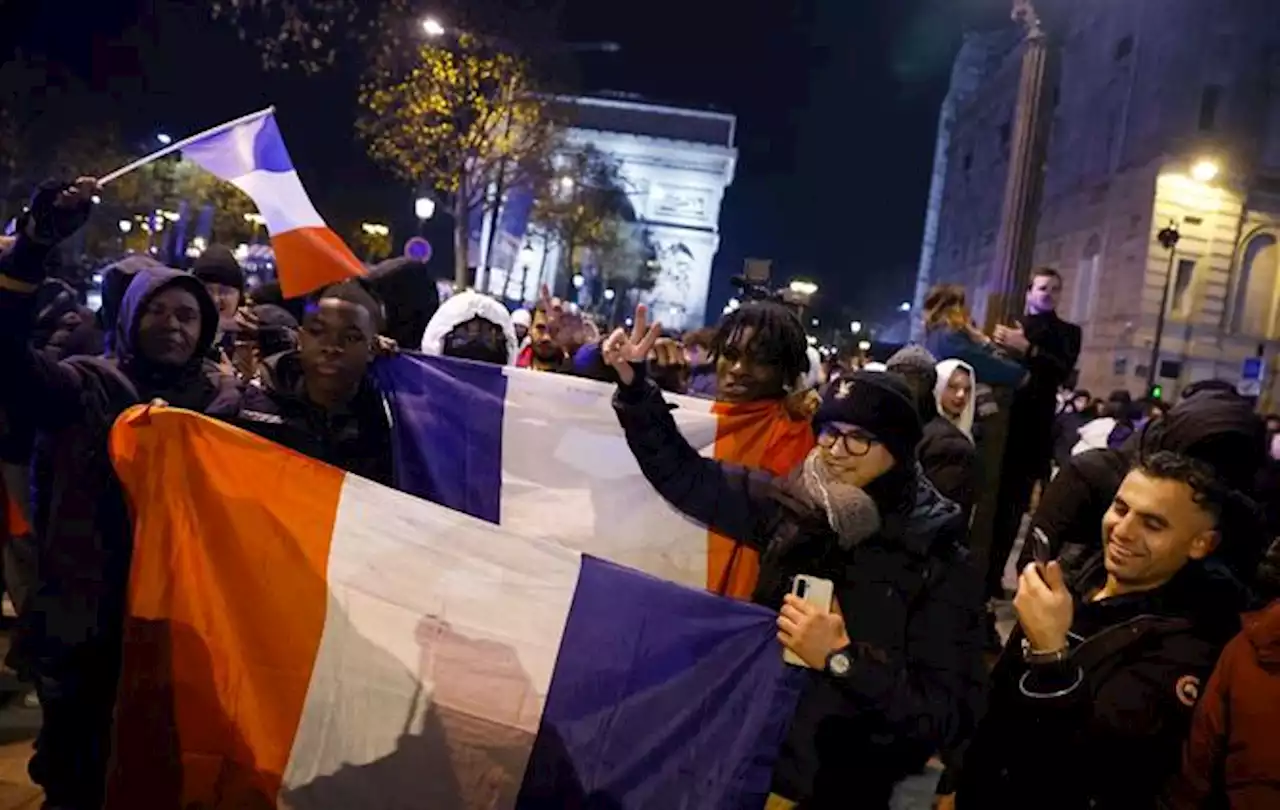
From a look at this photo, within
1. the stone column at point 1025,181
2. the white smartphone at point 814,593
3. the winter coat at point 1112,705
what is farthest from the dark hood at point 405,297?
the stone column at point 1025,181

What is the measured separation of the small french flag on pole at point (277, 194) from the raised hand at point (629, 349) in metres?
1.52

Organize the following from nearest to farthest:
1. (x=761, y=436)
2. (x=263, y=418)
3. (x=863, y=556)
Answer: (x=863, y=556), (x=263, y=418), (x=761, y=436)

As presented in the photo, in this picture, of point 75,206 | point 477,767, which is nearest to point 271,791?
point 477,767

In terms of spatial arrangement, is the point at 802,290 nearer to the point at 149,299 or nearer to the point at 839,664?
the point at 149,299

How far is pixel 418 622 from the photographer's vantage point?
3.08m

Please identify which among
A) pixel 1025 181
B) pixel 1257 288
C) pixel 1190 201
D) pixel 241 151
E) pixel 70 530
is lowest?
pixel 70 530

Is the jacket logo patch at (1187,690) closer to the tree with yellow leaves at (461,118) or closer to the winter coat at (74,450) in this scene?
the winter coat at (74,450)

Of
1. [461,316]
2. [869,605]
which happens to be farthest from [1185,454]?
[461,316]

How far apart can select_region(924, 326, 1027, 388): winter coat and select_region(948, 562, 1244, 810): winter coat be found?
12.0 feet

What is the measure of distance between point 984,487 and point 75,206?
5.42 m

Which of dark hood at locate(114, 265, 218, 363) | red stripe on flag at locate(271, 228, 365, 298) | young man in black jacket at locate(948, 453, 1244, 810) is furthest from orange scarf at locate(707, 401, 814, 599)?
dark hood at locate(114, 265, 218, 363)

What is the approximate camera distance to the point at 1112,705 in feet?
8.77

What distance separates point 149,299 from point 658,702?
211 cm

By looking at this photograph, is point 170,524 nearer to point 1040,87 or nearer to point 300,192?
point 300,192
